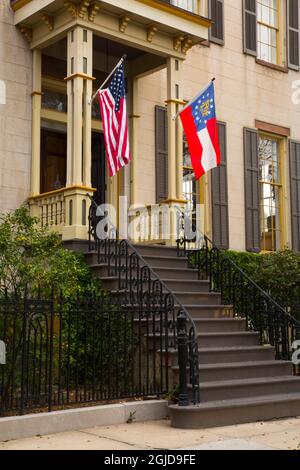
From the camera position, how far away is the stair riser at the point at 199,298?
10130mm

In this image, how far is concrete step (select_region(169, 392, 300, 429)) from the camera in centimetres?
740

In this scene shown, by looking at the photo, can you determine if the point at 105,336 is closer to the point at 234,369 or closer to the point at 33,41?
the point at 234,369

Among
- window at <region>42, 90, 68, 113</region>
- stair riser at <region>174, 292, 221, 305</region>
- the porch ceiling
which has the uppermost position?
the porch ceiling

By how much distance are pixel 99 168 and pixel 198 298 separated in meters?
4.06

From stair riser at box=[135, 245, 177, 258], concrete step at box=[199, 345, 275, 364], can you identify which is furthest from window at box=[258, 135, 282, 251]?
concrete step at box=[199, 345, 275, 364]

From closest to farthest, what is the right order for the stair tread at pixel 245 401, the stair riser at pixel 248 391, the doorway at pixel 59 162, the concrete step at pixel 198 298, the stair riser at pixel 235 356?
the stair tread at pixel 245 401 < the stair riser at pixel 248 391 < the stair riser at pixel 235 356 < the concrete step at pixel 198 298 < the doorway at pixel 59 162

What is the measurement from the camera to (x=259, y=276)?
1214cm

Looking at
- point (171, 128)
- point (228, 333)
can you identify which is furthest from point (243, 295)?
point (171, 128)

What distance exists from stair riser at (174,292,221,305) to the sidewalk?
2737 millimetres

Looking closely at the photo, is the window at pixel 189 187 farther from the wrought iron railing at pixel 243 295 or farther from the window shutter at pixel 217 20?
the window shutter at pixel 217 20

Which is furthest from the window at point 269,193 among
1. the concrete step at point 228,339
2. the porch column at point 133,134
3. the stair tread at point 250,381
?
the stair tread at point 250,381

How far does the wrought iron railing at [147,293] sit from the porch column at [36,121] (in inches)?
53.5

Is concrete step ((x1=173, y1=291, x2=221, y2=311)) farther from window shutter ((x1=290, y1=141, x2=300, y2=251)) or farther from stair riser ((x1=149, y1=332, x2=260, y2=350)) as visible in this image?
window shutter ((x1=290, y1=141, x2=300, y2=251))

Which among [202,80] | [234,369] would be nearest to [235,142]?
[202,80]
